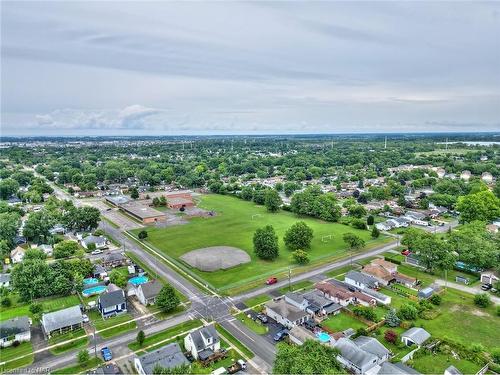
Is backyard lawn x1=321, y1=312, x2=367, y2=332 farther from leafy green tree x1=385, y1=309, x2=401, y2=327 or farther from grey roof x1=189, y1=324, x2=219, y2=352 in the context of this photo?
grey roof x1=189, y1=324, x2=219, y2=352

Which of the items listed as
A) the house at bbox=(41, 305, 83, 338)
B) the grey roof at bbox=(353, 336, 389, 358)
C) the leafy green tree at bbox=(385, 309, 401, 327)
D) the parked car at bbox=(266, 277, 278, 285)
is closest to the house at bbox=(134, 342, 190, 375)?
the house at bbox=(41, 305, 83, 338)

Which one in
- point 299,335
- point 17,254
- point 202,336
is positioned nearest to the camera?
point 202,336

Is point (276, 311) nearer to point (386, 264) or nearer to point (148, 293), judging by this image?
point (148, 293)

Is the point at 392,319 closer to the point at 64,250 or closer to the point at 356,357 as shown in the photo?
the point at 356,357

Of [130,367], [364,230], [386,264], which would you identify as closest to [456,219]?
[364,230]

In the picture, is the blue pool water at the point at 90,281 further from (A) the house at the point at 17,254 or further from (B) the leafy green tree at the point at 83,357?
(B) the leafy green tree at the point at 83,357

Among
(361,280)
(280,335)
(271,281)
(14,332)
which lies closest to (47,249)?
(14,332)
